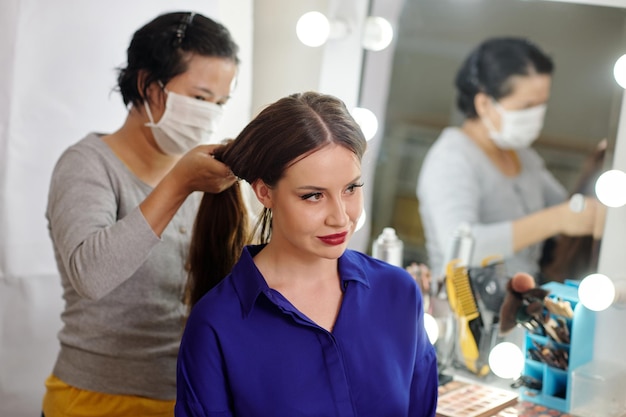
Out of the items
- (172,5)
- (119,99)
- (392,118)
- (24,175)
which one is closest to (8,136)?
(24,175)

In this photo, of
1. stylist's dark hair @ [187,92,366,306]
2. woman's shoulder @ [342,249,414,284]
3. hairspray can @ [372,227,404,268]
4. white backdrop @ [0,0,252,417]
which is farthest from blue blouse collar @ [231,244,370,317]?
white backdrop @ [0,0,252,417]

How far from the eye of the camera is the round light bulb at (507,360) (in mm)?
1460

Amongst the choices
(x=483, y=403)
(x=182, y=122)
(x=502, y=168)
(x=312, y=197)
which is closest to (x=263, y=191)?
(x=312, y=197)

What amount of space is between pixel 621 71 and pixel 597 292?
38cm

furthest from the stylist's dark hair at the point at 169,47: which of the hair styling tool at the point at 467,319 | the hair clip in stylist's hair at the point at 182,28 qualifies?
the hair styling tool at the point at 467,319

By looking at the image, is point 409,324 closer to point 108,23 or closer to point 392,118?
point 392,118

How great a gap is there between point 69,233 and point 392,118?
0.80 m

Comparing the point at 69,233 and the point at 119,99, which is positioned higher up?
the point at 119,99

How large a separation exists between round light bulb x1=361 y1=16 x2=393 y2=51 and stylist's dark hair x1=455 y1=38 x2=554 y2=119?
19 cm

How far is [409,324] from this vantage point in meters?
1.12

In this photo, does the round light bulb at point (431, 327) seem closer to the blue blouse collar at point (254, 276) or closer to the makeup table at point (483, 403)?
the makeup table at point (483, 403)

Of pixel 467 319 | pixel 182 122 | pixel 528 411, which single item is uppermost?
pixel 182 122

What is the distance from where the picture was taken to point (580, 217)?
58.6 inches

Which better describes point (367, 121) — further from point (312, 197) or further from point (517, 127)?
point (312, 197)
